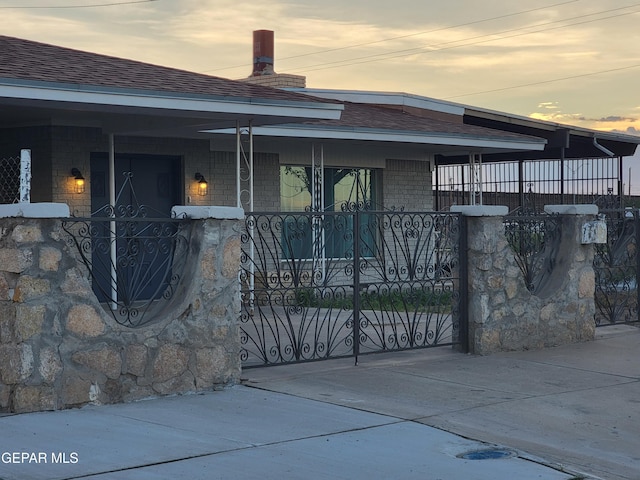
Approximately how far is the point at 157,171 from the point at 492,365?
836 cm

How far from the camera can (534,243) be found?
12.6 meters

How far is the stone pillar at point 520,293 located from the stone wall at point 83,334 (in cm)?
353

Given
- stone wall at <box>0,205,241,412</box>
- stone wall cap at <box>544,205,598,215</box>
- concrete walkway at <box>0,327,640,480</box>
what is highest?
stone wall cap at <box>544,205,598,215</box>

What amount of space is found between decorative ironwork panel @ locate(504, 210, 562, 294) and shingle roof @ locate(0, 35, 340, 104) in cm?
349

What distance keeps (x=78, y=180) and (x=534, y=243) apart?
7192mm

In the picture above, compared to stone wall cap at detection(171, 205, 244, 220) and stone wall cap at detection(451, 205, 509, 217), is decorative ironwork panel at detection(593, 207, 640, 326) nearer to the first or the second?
stone wall cap at detection(451, 205, 509, 217)

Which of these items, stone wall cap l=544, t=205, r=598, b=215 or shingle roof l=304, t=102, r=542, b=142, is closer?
stone wall cap l=544, t=205, r=598, b=215

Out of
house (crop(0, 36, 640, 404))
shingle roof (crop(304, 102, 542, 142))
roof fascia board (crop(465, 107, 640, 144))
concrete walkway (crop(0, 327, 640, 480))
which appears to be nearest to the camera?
concrete walkway (crop(0, 327, 640, 480))

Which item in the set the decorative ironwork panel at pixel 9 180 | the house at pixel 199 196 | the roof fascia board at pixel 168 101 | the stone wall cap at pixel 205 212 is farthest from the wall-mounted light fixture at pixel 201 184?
the stone wall cap at pixel 205 212

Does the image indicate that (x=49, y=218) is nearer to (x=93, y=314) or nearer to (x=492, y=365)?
(x=93, y=314)

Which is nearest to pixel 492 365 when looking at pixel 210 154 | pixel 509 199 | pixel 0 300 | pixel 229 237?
pixel 229 237

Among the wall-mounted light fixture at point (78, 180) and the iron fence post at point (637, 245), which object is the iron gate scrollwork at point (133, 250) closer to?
the wall-mounted light fixture at point (78, 180)

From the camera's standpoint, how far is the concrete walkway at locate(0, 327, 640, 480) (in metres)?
6.65

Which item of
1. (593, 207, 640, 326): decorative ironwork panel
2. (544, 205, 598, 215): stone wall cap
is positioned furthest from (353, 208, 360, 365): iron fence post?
(593, 207, 640, 326): decorative ironwork panel
